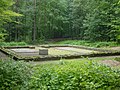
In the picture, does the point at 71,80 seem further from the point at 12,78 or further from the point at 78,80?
the point at 12,78

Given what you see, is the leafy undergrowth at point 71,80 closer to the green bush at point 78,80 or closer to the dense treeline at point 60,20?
the green bush at point 78,80

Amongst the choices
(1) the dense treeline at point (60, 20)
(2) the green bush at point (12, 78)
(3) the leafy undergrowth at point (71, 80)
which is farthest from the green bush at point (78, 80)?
(1) the dense treeline at point (60, 20)

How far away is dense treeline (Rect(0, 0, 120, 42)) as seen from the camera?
22.0 meters

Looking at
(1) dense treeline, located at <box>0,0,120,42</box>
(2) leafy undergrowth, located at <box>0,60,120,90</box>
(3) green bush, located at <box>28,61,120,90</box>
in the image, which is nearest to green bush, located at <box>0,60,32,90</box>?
(2) leafy undergrowth, located at <box>0,60,120,90</box>

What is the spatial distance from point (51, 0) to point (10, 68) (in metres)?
23.5

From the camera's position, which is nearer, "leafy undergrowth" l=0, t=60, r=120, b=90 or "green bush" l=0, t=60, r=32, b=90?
"leafy undergrowth" l=0, t=60, r=120, b=90

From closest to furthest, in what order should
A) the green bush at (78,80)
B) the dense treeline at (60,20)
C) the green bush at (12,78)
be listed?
the green bush at (78,80)
the green bush at (12,78)
the dense treeline at (60,20)

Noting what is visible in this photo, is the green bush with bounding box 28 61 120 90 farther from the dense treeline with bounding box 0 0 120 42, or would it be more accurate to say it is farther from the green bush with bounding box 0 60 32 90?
the dense treeline with bounding box 0 0 120 42

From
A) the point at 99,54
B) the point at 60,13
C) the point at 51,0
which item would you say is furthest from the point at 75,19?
the point at 99,54

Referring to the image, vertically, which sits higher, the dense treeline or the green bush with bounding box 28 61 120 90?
the dense treeline

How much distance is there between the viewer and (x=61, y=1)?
95.3ft

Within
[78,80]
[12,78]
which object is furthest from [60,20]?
[78,80]

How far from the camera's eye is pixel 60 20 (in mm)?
29516

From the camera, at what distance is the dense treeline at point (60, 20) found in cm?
2200
